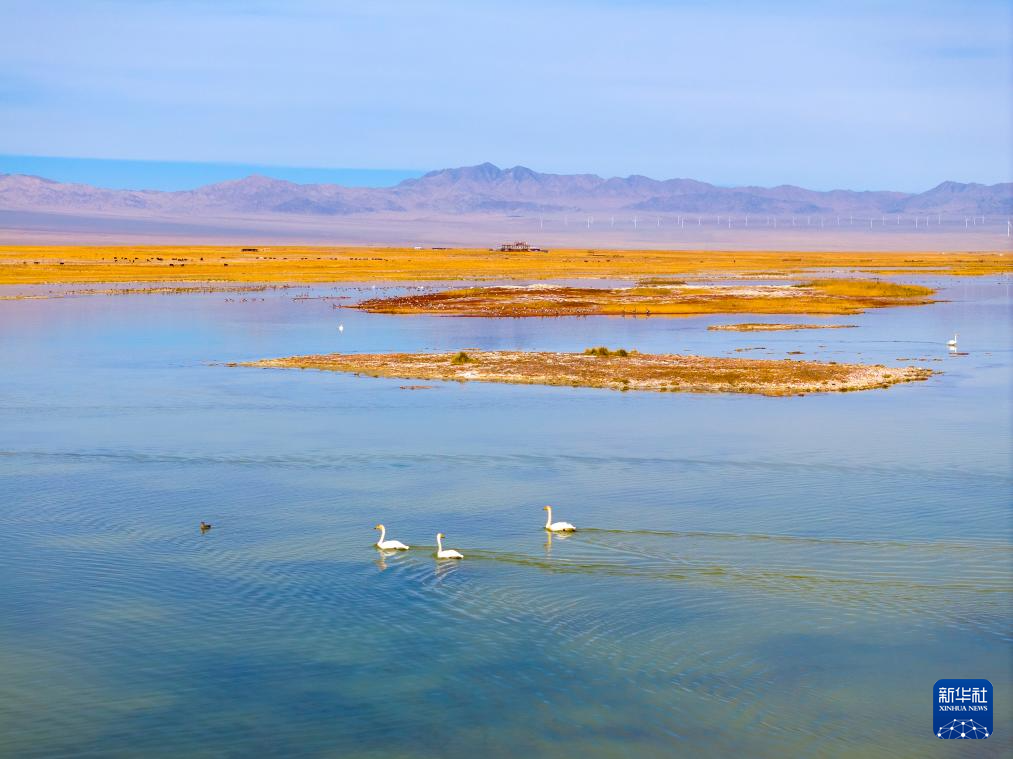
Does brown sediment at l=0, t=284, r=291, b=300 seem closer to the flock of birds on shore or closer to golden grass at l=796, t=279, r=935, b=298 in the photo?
golden grass at l=796, t=279, r=935, b=298

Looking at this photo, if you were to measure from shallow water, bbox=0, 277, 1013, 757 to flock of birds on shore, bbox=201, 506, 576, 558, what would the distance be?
11.2 inches

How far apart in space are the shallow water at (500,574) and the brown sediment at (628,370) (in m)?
2.04

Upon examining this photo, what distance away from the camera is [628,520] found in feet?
72.1

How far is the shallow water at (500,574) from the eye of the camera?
1395cm

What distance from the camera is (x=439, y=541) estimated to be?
19.2 meters

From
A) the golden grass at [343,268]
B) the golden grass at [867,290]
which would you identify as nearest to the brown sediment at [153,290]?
the golden grass at [343,268]

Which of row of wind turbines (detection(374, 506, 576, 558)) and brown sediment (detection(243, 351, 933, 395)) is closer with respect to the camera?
row of wind turbines (detection(374, 506, 576, 558))

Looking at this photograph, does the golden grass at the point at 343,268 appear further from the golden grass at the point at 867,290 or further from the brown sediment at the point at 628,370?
the brown sediment at the point at 628,370

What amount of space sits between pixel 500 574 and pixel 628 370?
22.9 metres

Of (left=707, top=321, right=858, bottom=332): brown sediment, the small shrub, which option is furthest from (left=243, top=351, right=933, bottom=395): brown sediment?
(left=707, top=321, right=858, bottom=332): brown sediment

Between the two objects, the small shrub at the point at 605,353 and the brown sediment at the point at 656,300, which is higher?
the small shrub at the point at 605,353

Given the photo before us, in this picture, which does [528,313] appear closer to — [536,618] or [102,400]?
[102,400]

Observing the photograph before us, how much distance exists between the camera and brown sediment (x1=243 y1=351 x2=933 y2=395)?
3831 centimetres

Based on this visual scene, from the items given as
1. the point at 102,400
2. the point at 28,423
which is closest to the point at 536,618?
the point at 28,423
